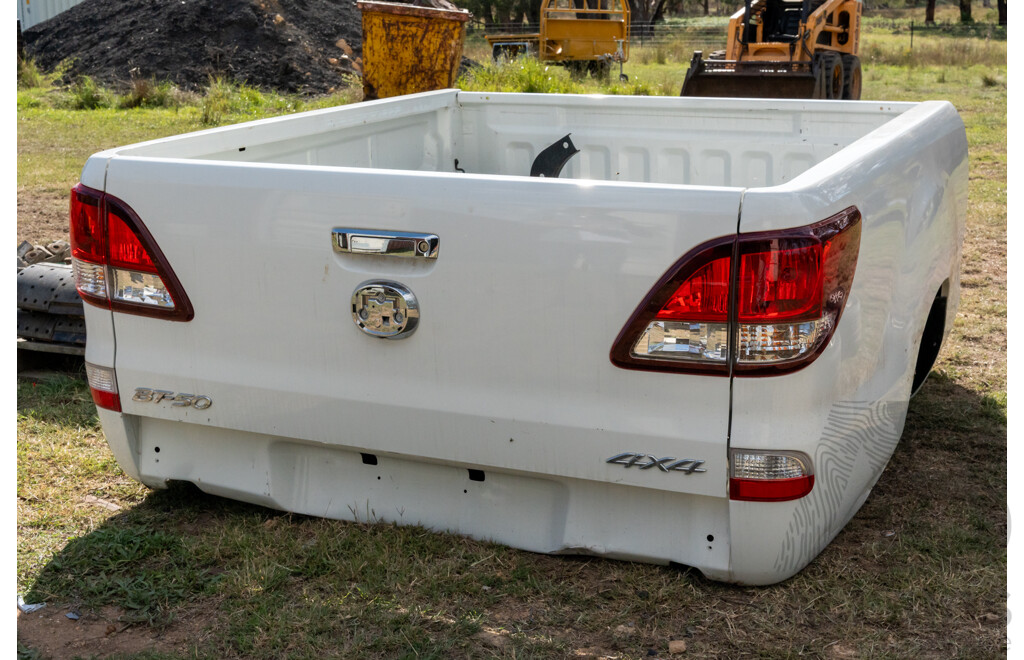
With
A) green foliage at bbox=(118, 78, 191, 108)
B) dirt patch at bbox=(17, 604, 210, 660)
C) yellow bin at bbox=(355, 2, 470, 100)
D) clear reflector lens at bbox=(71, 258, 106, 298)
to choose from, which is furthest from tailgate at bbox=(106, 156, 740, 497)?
green foliage at bbox=(118, 78, 191, 108)

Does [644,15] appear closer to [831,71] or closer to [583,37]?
[583,37]

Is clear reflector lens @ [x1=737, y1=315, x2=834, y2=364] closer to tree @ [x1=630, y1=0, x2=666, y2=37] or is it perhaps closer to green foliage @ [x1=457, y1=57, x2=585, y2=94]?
green foliage @ [x1=457, y1=57, x2=585, y2=94]

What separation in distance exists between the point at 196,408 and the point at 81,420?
69.0 inches

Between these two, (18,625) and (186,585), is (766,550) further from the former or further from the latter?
(18,625)

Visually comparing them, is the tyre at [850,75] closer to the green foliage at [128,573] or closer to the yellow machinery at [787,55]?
the yellow machinery at [787,55]

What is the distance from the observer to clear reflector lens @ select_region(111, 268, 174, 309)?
316 cm

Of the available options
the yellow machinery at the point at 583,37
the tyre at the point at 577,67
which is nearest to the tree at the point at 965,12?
the yellow machinery at the point at 583,37

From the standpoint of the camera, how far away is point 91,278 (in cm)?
323

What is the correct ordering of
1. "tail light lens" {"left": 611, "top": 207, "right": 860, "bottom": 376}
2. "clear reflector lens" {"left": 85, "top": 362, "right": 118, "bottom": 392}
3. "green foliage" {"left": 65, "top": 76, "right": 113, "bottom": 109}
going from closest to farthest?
"tail light lens" {"left": 611, "top": 207, "right": 860, "bottom": 376}
"clear reflector lens" {"left": 85, "top": 362, "right": 118, "bottom": 392}
"green foliage" {"left": 65, "top": 76, "right": 113, "bottom": 109}

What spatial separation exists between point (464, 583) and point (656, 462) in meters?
0.78

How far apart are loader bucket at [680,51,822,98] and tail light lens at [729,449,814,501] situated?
9354 millimetres

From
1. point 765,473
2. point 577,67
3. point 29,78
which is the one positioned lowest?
point 765,473

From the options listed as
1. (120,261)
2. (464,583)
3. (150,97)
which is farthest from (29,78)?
(464,583)

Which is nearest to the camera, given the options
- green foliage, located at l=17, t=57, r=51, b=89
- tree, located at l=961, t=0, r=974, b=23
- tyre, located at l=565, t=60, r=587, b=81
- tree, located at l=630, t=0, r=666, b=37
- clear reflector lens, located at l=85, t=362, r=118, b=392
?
clear reflector lens, located at l=85, t=362, r=118, b=392
